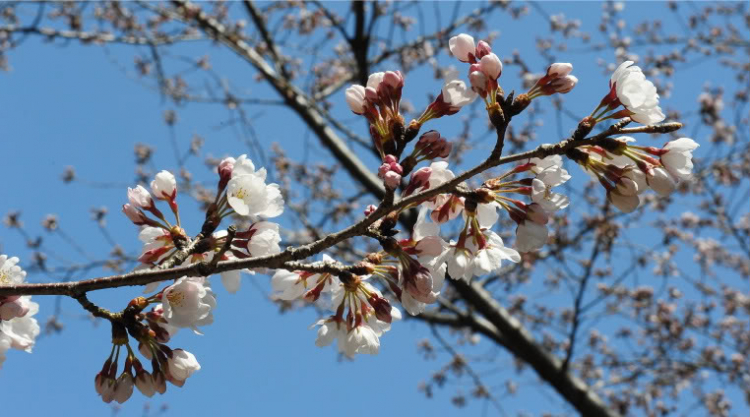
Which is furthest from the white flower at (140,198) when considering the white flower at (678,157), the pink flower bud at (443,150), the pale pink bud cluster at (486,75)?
the white flower at (678,157)

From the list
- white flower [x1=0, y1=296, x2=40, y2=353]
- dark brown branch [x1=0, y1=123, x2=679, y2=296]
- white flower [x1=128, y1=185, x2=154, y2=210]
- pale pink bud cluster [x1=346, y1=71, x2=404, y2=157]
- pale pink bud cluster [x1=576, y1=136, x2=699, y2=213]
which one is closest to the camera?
dark brown branch [x1=0, y1=123, x2=679, y2=296]

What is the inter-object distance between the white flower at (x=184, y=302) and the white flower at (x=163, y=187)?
11.6 inches

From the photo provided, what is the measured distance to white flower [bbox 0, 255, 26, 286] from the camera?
182 centimetres

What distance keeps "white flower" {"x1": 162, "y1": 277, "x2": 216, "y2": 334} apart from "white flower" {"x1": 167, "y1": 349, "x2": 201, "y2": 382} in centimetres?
10

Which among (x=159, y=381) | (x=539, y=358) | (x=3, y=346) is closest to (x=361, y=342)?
(x=159, y=381)

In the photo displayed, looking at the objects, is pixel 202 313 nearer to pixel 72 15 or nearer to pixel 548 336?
pixel 72 15

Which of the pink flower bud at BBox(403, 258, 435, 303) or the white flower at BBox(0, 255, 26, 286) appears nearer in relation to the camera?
the pink flower bud at BBox(403, 258, 435, 303)

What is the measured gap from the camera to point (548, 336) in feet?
26.2

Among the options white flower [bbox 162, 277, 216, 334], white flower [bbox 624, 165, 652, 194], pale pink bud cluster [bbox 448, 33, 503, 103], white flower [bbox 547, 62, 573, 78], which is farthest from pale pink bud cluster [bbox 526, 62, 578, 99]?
white flower [bbox 162, 277, 216, 334]

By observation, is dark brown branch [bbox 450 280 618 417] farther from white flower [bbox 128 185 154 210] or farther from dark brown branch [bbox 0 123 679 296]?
dark brown branch [bbox 0 123 679 296]

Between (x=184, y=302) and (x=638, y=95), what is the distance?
1.24 m

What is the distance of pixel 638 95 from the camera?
4.69 ft

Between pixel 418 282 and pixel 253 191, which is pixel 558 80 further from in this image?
pixel 253 191

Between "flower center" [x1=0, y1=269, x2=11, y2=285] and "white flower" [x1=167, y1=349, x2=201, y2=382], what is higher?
"flower center" [x1=0, y1=269, x2=11, y2=285]
